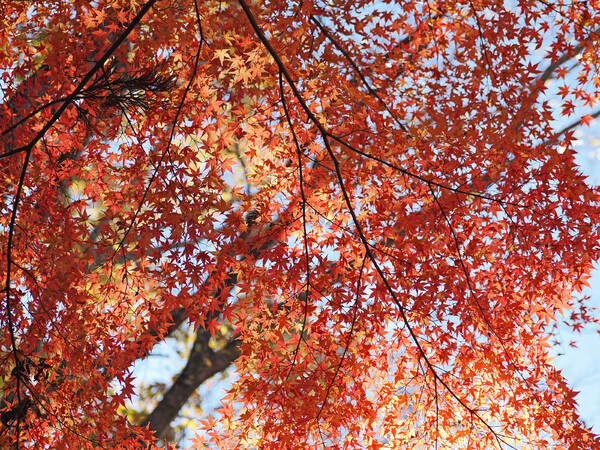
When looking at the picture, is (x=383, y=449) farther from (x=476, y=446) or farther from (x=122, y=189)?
(x=122, y=189)

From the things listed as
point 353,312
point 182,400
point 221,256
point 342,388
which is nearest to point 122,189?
point 221,256

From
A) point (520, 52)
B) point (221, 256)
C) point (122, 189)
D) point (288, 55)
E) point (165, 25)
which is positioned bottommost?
point (221, 256)

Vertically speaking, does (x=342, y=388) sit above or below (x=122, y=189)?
below

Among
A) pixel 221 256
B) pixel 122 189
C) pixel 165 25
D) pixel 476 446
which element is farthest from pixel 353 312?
pixel 165 25

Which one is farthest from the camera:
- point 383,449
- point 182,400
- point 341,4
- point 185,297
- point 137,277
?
point 182,400

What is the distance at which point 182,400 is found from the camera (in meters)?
7.59

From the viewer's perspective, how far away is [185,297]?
9.72 ft

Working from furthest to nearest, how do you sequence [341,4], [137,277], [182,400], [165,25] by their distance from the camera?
[182,400], [341,4], [137,277], [165,25]

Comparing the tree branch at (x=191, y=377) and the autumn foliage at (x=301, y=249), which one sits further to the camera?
the tree branch at (x=191, y=377)

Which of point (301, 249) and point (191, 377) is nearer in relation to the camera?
point (301, 249)

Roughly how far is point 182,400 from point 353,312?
17.3 feet

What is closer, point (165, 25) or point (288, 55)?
point (165, 25)

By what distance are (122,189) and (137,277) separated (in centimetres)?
76

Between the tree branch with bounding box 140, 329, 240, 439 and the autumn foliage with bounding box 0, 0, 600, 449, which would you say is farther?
the tree branch with bounding box 140, 329, 240, 439
